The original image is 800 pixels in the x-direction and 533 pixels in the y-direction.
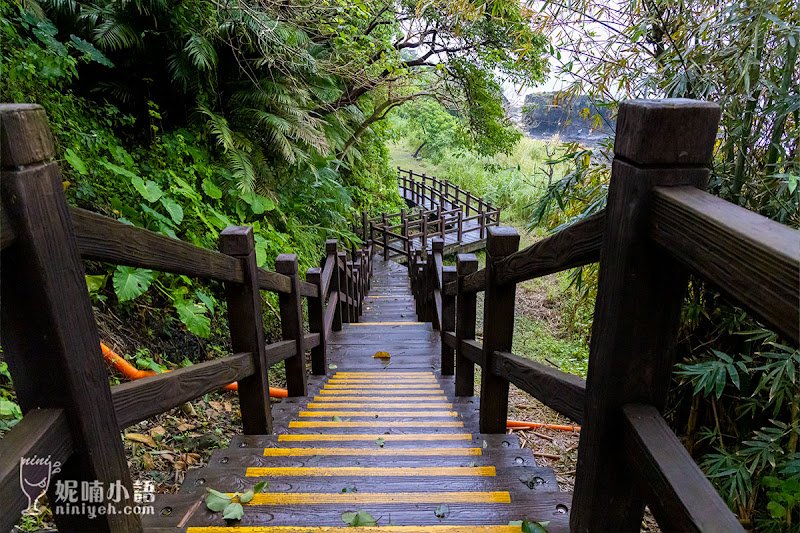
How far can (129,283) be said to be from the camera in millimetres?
3307

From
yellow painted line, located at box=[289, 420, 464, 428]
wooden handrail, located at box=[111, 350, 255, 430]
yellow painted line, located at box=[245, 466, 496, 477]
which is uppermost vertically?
wooden handrail, located at box=[111, 350, 255, 430]

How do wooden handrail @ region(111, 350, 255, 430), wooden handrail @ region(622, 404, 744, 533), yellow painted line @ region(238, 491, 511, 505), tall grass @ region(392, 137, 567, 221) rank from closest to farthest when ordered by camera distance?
wooden handrail @ region(622, 404, 744, 533) < wooden handrail @ region(111, 350, 255, 430) < yellow painted line @ region(238, 491, 511, 505) < tall grass @ region(392, 137, 567, 221)

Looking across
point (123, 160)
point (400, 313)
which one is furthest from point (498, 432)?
point (400, 313)

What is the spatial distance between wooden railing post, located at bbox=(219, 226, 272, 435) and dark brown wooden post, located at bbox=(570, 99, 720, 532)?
1.65m

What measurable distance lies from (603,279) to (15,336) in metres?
1.41

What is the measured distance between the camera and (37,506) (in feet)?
6.40

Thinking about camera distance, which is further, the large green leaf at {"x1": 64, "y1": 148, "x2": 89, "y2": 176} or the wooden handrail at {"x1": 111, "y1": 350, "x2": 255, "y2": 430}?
the large green leaf at {"x1": 64, "y1": 148, "x2": 89, "y2": 176}

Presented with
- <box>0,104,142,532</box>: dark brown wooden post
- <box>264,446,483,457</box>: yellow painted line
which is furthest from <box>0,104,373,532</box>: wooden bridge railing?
<box>264,446,483,457</box>: yellow painted line

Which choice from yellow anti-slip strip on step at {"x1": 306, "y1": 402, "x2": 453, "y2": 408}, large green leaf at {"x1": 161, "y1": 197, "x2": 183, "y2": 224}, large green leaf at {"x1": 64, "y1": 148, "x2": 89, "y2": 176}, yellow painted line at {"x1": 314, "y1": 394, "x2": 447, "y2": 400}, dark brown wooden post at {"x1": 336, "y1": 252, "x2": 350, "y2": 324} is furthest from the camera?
dark brown wooden post at {"x1": 336, "y1": 252, "x2": 350, "y2": 324}

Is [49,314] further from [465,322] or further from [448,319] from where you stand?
[448,319]

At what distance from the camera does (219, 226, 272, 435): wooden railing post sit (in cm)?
220

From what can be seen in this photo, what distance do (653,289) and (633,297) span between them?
0.05 metres

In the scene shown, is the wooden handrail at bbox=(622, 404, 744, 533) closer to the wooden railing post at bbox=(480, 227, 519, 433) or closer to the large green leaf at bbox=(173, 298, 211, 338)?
the wooden railing post at bbox=(480, 227, 519, 433)

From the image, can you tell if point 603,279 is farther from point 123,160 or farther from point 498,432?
point 123,160
